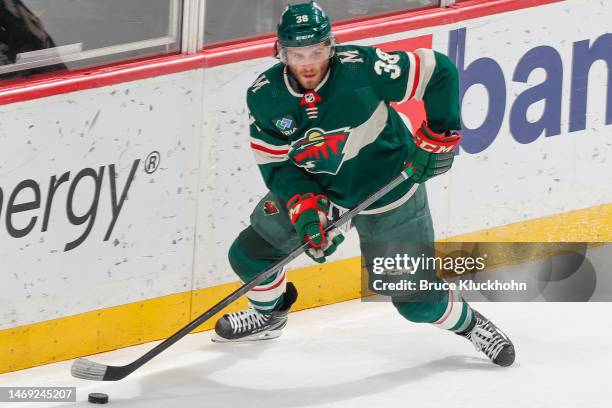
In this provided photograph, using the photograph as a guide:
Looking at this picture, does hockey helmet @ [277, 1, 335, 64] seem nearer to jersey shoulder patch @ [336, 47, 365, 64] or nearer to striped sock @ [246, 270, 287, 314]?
jersey shoulder patch @ [336, 47, 365, 64]

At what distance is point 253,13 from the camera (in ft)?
16.4

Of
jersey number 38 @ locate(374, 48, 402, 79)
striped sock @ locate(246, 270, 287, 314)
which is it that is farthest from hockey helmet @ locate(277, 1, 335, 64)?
striped sock @ locate(246, 270, 287, 314)

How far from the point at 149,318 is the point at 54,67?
0.87 meters

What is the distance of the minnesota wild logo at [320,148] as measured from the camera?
4367 millimetres

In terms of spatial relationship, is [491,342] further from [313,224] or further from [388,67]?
[388,67]

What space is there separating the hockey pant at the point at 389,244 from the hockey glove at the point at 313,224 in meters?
0.20

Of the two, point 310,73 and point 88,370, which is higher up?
point 310,73

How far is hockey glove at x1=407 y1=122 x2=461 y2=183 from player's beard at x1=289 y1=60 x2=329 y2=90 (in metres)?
0.32

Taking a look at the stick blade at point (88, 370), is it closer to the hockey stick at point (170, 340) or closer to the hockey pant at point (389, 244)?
the hockey stick at point (170, 340)

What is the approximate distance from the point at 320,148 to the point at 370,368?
778 millimetres

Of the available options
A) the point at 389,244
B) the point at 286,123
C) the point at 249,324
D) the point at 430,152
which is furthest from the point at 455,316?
the point at 286,123

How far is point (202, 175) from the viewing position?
4.89 meters

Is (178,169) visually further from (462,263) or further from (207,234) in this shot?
(462,263)

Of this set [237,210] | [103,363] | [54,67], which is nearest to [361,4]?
[237,210]
